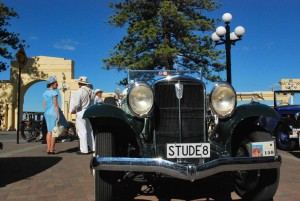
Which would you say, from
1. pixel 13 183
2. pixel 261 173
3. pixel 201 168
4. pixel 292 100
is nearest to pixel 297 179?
pixel 261 173

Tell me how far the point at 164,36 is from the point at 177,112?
19.9 meters

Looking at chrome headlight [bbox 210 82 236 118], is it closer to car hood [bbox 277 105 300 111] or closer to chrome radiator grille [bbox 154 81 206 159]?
chrome radiator grille [bbox 154 81 206 159]

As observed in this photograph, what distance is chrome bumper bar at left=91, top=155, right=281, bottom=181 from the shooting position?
304cm

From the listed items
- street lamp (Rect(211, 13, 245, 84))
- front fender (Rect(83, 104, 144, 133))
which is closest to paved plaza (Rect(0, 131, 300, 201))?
front fender (Rect(83, 104, 144, 133))

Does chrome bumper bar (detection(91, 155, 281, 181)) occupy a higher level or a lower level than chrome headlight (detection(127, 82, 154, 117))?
lower

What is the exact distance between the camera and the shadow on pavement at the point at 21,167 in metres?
5.36

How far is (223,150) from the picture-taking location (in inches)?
148

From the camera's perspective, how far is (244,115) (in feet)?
12.4

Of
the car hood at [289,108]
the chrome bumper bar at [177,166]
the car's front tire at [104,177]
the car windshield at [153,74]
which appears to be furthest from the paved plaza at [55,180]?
the car hood at [289,108]

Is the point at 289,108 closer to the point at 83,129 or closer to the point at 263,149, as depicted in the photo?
the point at 83,129

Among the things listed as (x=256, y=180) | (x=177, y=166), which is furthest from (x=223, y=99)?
(x=177, y=166)

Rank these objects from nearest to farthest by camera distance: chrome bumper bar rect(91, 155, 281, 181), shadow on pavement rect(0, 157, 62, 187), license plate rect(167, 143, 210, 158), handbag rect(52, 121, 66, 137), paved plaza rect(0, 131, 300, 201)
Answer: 1. chrome bumper bar rect(91, 155, 281, 181)
2. license plate rect(167, 143, 210, 158)
3. paved plaza rect(0, 131, 300, 201)
4. shadow on pavement rect(0, 157, 62, 187)
5. handbag rect(52, 121, 66, 137)

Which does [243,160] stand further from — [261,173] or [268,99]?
[268,99]

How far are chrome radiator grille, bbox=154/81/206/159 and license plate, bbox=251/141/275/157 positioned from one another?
599mm
